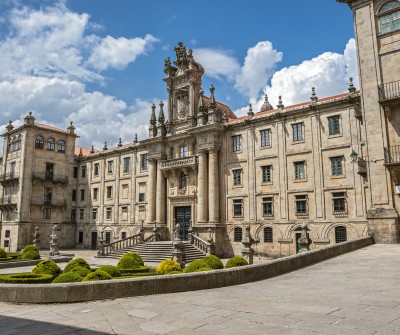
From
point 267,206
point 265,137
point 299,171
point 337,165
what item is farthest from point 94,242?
point 337,165

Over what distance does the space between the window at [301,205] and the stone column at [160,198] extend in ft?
46.9

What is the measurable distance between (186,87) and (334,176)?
17.8 meters

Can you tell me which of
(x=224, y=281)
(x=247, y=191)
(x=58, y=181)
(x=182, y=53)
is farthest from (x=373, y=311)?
(x=58, y=181)

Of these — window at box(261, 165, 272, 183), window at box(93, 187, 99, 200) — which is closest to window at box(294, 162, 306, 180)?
window at box(261, 165, 272, 183)

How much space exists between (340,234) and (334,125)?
8.46m

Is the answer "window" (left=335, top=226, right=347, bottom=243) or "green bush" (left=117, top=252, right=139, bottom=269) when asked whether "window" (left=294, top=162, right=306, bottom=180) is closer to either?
"window" (left=335, top=226, right=347, bottom=243)

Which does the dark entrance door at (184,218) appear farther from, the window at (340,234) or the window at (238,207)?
the window at (340,234)

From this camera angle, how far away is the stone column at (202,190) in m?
33.8

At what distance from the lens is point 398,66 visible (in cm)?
2245

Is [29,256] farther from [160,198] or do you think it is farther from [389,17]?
[389,17]

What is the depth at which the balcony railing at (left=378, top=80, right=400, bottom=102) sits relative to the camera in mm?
22084

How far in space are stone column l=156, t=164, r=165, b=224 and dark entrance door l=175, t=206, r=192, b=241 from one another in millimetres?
1657

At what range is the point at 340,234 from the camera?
90.4 ft

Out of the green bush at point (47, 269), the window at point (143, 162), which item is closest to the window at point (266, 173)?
the window at point (143, 162)
